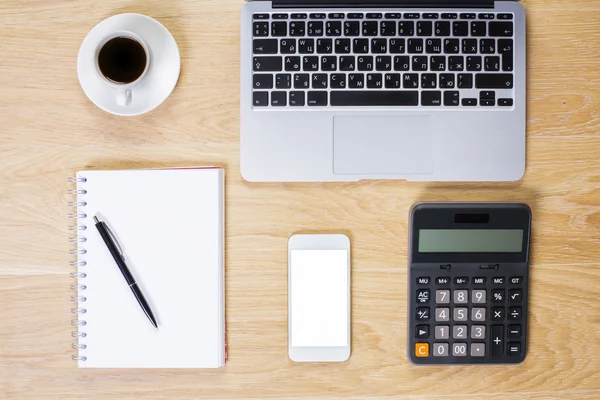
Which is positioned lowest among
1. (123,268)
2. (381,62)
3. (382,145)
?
(123,268)

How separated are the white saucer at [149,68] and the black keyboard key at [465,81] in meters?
0.35

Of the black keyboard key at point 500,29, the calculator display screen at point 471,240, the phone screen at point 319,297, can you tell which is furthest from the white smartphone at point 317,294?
the black keyboard key at point 500,29

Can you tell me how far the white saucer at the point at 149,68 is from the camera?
2.03ft

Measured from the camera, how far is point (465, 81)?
614 mm

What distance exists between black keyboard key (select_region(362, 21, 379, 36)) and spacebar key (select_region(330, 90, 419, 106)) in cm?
7

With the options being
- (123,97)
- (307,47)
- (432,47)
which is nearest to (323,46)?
(307,47)

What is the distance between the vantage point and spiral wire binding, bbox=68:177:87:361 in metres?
0.64

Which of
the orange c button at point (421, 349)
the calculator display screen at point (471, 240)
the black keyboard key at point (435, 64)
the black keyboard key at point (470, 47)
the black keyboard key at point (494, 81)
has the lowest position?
the orange c button at point (421, 349)

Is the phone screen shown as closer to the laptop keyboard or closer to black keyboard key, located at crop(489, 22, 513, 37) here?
the laptop keyboard

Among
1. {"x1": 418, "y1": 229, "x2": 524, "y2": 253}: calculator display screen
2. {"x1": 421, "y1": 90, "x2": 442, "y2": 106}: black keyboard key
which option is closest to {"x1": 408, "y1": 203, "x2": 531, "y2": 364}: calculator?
{"x1": 418, "y1": 229, "x2": 524, "y2": 253}: calculator display screen

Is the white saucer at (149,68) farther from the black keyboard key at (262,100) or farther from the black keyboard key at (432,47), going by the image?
the black keyboard key at (432,47)

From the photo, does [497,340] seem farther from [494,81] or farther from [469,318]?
[494,81]

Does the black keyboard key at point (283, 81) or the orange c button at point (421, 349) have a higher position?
the black keyboard key at point (283, 81)

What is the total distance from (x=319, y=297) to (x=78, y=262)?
309 mm
